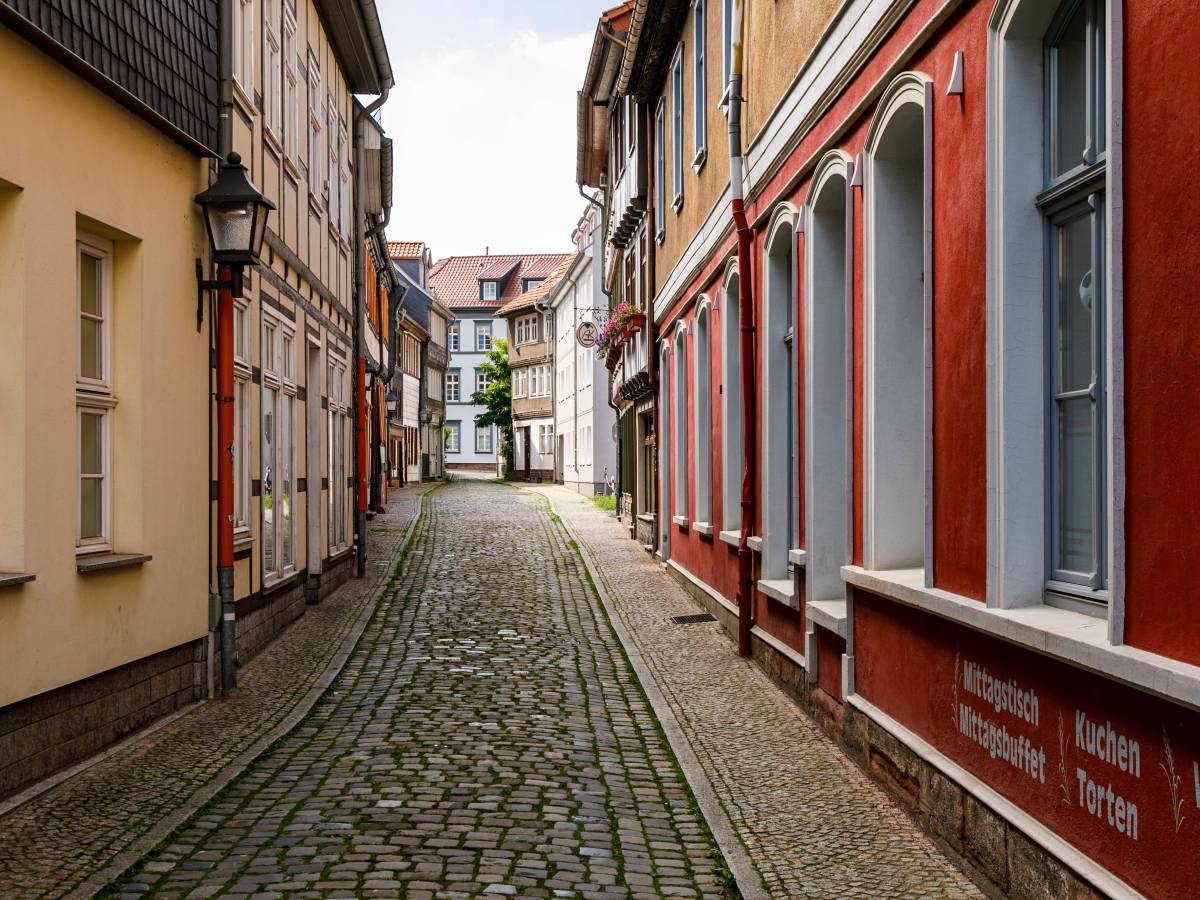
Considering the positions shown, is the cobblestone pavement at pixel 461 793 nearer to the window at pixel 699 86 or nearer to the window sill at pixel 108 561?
the window sill at pixel 108 561

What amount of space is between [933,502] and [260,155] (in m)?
7.25

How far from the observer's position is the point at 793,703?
941 cm

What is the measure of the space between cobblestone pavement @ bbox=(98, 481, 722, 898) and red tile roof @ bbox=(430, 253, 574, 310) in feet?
232

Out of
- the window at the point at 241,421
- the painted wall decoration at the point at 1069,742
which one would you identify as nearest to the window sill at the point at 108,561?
the window at the point at 241,421

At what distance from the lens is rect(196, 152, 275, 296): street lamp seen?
30.5 feet

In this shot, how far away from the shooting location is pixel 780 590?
1001 cm

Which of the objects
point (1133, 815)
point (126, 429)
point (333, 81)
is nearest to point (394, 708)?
point (126, 429)

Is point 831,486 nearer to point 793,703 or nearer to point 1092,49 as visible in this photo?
point 793,703

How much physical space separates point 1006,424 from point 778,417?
5.34m

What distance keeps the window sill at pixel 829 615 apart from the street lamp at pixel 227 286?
153 inches

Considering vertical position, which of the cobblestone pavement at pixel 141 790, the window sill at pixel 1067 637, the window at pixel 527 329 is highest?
the window at pixel 527 329

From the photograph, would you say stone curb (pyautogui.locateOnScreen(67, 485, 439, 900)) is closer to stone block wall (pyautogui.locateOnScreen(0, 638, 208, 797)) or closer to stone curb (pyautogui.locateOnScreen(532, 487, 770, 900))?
stone block wall (pyautogui.locateOnScreen(0, 638, 208, 797))

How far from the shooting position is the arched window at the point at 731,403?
504 inches

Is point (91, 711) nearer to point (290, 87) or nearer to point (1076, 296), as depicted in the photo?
point (1076, 296)
